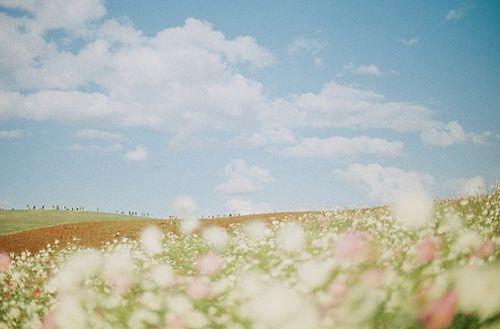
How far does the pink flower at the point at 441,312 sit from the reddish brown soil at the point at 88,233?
14892mm

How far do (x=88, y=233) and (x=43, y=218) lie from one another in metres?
17.2

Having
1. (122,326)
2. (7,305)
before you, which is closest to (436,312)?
(122,326)

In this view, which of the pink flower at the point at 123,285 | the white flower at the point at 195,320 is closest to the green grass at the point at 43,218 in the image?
the pink flower at the point at 123,285

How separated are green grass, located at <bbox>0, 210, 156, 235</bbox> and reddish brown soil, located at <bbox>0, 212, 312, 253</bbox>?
7.60 m

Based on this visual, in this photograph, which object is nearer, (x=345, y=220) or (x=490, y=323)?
(x=490, y=323)

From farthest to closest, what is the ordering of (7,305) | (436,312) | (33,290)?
(33,290) < (7,305) < (436,312)

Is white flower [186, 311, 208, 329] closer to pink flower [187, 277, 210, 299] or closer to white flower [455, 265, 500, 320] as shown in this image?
pink flower [187, 277, 210, 299]

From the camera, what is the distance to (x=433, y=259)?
3.63 metres

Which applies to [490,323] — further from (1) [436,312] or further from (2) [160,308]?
(2) [160,308]

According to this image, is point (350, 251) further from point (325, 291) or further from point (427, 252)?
point (427, 252)

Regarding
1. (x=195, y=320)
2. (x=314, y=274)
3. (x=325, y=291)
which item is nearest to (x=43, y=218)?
(x=195, y=320)

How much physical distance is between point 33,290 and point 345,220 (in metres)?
6.98

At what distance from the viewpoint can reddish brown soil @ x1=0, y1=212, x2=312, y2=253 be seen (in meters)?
18.5

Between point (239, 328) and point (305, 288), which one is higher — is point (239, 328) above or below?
below
